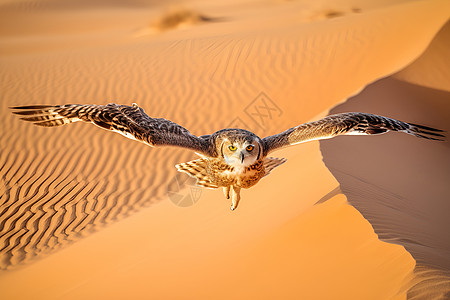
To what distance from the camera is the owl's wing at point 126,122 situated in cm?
420

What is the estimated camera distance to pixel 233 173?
4574 mm

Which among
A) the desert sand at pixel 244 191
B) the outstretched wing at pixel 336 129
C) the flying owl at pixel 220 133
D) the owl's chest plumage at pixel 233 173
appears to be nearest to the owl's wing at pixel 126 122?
the flying owl at pixel 220 133

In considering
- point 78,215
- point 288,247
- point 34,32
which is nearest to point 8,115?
point 78,215

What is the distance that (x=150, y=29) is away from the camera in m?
18.9

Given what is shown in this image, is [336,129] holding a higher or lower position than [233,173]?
higher

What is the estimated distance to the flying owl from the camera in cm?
428

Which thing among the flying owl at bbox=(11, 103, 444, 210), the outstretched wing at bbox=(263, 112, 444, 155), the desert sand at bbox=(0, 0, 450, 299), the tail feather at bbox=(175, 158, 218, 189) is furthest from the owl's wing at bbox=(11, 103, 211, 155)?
the desert sand at bbox=(0, 0, 450, 299)

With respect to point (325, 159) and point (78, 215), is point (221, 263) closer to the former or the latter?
point (325, 159)

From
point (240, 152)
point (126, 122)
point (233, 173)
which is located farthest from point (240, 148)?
point (126, 122)

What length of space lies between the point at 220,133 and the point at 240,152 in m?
0.46

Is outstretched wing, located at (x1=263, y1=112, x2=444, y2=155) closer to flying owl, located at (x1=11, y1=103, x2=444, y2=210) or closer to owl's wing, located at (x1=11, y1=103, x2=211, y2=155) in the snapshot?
flying owl, located at (x1=11, y1=103, x2=444, y2=210)

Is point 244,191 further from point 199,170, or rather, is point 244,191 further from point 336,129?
point 336,129

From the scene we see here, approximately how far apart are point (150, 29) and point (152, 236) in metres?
14.5

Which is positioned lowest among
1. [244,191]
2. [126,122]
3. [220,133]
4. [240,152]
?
[244,191]
